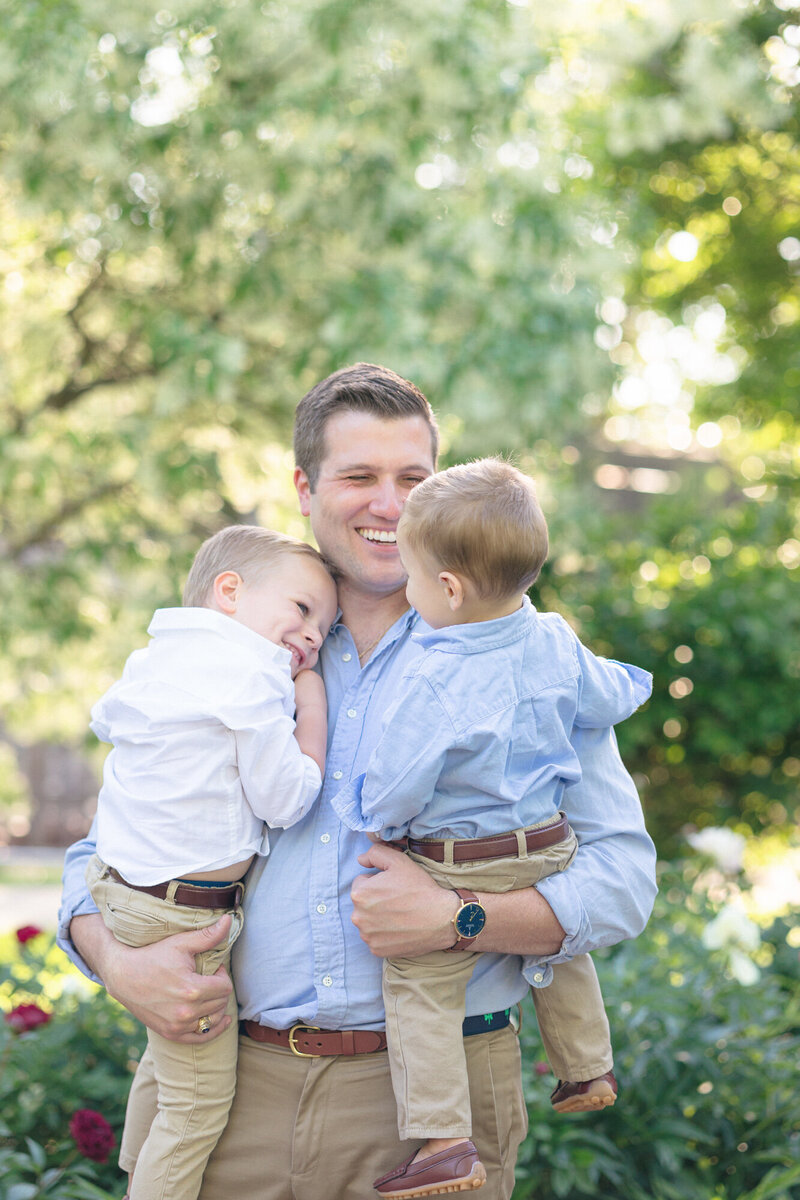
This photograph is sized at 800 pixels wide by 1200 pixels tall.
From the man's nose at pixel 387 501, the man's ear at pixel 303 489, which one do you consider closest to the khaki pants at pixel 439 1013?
the man's nose at pixel 387 501

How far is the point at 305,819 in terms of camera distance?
6.30ft

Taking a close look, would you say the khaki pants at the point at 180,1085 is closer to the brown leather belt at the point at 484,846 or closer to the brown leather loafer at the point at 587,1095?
the brown leather belt at the point at 484,846

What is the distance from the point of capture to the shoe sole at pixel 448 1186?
5.41 ft

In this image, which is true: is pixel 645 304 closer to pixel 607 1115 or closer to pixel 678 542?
pixel 678 542

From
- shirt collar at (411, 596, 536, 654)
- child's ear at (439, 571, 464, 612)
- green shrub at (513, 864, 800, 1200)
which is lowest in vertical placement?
green shrub at (513, 864, 800, 1200)

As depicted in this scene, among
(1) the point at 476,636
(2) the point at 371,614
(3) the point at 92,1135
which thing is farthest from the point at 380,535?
(3) the point at 92,1135

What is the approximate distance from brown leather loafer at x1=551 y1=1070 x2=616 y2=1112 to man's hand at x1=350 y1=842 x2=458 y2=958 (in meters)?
0.44

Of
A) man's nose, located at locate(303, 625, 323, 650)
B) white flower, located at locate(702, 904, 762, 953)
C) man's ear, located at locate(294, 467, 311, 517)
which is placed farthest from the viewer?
white flower, located at locate(702, 904, 762, 953)

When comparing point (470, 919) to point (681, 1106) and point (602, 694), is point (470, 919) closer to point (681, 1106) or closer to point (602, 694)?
point (602, 694)

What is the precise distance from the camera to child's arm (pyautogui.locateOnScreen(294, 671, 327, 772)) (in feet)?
6.22

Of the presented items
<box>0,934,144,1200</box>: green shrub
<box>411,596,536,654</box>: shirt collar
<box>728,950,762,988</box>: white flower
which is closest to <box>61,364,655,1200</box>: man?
<box>411,596,536,654</box>: shirt collar

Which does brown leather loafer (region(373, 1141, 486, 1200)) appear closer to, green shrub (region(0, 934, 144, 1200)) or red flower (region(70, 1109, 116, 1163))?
red flower (region(70, 1109, 116, 1163))

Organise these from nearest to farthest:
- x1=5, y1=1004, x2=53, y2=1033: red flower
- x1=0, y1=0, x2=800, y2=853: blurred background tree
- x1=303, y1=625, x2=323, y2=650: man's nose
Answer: x1=303, y1=625, x2=323, y2=650: man's nose, x1=5, y1=1004, x2=53, y2=1033: red flower, x1=0, y1=0, x2=800, y2=853: blurred background tree

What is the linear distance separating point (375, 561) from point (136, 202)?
393cm
